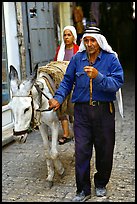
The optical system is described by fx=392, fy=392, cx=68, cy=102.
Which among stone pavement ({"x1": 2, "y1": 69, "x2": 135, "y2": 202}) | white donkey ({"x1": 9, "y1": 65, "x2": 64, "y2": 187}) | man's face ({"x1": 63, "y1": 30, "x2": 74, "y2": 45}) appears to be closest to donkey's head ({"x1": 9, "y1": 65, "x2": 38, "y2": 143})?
white donkey ({"x1": 9, "y1": 65, "x2": 64, "y2": 187})

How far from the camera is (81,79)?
4.13 metres

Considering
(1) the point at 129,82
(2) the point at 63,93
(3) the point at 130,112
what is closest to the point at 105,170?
(2) the point at 63,93

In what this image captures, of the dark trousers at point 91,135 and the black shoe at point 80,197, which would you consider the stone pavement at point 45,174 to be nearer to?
the black shoe at point 80,197

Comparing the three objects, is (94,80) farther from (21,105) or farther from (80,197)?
(80,197)

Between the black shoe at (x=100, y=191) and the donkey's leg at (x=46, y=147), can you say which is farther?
the donkey's leg at (x=46, y=147)

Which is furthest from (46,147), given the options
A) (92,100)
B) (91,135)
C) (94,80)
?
(94,80)

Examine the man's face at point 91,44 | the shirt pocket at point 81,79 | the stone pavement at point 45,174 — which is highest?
the man's face at point 91,44

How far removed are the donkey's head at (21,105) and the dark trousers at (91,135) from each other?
0.54 meters

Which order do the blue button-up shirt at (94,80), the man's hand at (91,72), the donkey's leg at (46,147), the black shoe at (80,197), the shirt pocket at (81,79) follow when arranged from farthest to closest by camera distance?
the donkey's leg at (46,147), the black shoe at (80,197), the shirt pocket at (81,79), the blue button-up shirt at (94,80), the man's hand at (91,72)

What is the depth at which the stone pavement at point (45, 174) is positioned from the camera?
455 centimetres

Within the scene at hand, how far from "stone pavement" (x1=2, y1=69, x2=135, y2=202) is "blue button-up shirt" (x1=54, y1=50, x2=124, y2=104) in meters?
1.17

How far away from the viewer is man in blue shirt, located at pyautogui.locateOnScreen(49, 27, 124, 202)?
13.3ft

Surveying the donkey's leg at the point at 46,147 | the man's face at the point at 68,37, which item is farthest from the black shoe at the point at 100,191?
the man's face at the point at 68,37

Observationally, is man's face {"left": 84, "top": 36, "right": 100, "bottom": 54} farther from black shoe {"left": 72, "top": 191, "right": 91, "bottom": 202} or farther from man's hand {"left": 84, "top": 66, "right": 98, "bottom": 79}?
black shoe {"left": 72, "top": 191, "right": 91, "bottom": 202}
